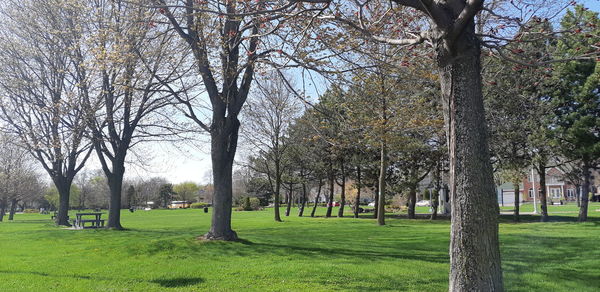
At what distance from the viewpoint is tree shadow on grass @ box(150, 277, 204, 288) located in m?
6.97

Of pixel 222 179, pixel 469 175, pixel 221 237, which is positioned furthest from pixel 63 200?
pixel 469 175

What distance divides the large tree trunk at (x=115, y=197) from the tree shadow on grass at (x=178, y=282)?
13733 millimetres

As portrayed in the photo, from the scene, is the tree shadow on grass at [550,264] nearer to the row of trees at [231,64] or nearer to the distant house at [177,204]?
the row of trees at [231,64]

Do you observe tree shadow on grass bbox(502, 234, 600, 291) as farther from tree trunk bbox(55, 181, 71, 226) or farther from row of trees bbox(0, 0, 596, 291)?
tree trunk bbox(55, 181, 71, 226)

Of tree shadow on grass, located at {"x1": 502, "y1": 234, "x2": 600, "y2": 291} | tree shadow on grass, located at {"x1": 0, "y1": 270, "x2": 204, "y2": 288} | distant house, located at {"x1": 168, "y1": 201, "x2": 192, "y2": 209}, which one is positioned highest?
tree shadow on grass, located at {"x1": 502, "y1": 234, "x2": 600, "y2": 291}

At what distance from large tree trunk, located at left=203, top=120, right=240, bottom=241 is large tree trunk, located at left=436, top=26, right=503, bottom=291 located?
863 cm

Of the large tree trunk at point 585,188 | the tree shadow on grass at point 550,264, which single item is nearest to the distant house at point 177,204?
the large tree trunk at point 585,188

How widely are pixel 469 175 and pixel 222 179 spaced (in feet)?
29.7

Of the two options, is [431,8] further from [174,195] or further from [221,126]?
[174,195]

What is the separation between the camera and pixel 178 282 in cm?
718

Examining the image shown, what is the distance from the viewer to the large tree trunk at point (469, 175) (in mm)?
4492

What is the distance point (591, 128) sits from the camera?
21.0 meters

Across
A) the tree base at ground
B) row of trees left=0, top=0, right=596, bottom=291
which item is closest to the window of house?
row of trees left=0, top=0, right=596, bottom=291

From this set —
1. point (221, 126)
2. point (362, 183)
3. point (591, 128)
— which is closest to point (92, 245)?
point (221, 126)
